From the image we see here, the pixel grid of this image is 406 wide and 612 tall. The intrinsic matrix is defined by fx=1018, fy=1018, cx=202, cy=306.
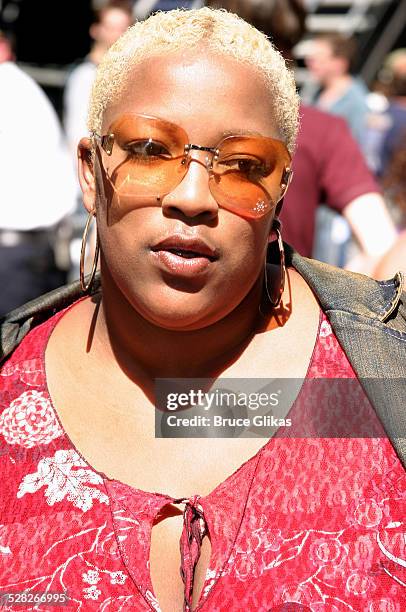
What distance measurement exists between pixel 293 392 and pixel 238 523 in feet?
1.02

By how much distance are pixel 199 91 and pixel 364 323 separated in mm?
606

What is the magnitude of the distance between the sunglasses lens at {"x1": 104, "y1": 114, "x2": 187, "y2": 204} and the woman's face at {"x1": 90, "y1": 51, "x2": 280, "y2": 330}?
0.7 inches

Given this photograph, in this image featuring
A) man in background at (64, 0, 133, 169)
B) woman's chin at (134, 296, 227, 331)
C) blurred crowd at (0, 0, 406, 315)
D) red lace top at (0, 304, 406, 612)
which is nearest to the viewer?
red lace top at (0, 304, 406, 612)

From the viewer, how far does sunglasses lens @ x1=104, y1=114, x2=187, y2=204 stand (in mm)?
1960

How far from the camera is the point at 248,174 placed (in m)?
2.05

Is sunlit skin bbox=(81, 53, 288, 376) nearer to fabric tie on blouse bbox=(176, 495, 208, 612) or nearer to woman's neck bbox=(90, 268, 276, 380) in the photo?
woman's neck bbox=(90, 268, 276, 380)

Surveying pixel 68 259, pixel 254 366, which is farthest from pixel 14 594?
pixel 68 259

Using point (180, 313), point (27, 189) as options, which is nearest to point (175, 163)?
point (180, 313)

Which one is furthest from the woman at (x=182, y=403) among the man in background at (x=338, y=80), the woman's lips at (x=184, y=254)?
the man in background at (x=338, y=80)

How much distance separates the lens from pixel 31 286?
4.48 m

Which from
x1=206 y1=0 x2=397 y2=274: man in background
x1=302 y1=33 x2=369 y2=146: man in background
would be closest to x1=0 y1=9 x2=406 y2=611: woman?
x1=206 y1=0 x2=397 y2=274: man in background

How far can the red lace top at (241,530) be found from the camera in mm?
1891

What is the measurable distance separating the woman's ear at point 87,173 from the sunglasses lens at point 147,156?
0.16 m

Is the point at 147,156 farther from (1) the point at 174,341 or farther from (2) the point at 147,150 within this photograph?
(1) the point at 174,341
